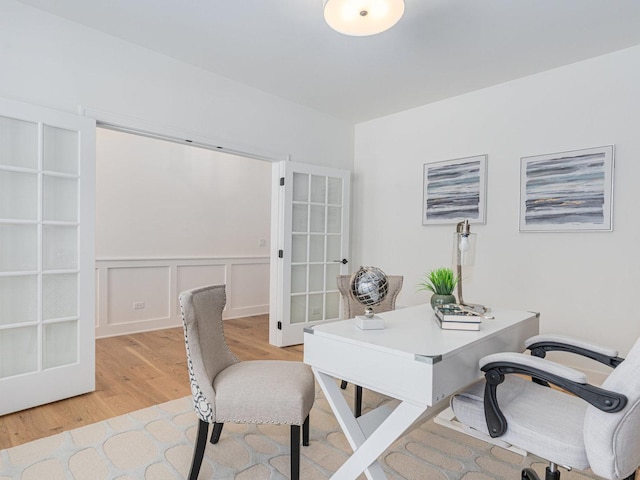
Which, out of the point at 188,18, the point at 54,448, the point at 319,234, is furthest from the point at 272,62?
the point at 54,448

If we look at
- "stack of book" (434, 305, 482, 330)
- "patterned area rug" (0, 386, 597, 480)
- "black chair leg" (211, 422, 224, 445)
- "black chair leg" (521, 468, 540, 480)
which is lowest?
"patterned area rug" (0, 386, 597, 480)

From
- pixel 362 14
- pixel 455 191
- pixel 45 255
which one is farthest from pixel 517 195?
pixel 45 255

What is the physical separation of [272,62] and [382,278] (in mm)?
2237

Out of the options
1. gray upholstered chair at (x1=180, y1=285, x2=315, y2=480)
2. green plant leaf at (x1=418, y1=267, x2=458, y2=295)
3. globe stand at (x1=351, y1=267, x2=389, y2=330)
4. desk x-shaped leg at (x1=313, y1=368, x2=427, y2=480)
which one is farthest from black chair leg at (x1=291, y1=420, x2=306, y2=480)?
green plant leaf at (x1=418, y1=267, x2=458, y2=295)

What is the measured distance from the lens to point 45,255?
2574mm

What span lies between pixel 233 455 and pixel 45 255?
5.75 feet

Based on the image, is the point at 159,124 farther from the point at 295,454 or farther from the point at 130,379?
the point at 295,454

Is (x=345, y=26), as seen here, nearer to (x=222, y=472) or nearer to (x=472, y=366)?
(x=472, y=366)

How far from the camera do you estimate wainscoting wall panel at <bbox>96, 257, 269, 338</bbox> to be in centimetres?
436

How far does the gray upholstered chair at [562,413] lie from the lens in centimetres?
119

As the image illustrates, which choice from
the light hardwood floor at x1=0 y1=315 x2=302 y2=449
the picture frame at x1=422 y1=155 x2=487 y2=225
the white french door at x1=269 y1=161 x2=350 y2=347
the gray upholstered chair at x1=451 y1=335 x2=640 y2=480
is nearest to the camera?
the gray upholstered chair at x1=451 y1=335 x2=640 y2=480

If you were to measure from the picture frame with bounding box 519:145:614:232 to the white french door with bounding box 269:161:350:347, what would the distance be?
1873mm

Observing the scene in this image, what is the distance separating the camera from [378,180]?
179 inches

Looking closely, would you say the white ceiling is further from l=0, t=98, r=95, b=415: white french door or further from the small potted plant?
the small potted plant
